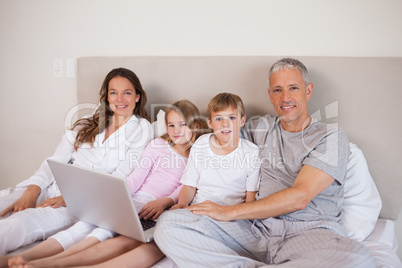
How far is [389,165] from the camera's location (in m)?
1.48

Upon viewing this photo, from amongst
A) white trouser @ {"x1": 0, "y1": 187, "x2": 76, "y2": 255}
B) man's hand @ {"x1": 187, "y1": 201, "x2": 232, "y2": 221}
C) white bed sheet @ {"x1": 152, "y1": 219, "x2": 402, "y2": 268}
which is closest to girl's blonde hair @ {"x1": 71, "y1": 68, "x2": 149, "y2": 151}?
white trouser @ {"x1": 0, "y1": 187, "x2": 76, "y2": 255}

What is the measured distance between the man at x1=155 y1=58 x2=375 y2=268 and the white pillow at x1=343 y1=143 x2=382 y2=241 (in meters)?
0.06

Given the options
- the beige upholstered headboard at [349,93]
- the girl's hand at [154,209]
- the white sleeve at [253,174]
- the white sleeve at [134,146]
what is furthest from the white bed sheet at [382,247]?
the white sleeve at [134,146]

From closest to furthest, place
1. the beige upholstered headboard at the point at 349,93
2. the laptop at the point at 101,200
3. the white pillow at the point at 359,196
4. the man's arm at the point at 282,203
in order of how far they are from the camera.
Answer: the laptop at the point at 101,200, the man's arm at the point at 282,203, the white pillow at the point at 359,196, the beige upholstered headboard at the point at 349,93

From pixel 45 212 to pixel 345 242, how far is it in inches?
47.3

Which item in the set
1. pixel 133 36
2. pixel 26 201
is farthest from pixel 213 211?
pixel 133 36

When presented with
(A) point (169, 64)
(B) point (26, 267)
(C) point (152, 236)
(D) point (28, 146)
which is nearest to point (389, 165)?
(C) point (152, 236)

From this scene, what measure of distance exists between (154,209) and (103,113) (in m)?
0.74

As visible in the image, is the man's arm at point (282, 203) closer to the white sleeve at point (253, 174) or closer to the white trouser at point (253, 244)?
the white trouser at point (253, 244)

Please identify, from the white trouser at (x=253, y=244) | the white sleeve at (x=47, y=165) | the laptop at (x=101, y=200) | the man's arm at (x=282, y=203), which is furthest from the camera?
the white sleeve at (x=47, y=165)

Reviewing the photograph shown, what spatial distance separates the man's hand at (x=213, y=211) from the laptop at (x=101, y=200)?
7.8 inches

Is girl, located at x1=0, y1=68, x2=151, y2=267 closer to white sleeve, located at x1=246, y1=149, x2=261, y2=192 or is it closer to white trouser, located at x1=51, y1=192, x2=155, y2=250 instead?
white trouser, located at x1=51, y1=192, x2=155, y2=250

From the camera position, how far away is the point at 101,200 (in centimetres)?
121

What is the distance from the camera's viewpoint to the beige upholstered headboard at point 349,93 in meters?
1.47
